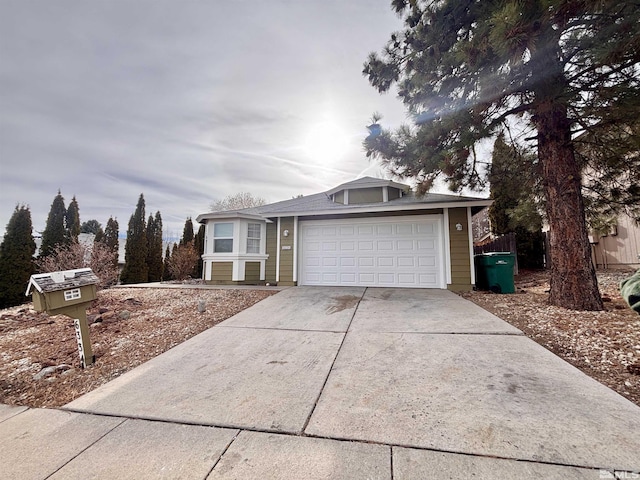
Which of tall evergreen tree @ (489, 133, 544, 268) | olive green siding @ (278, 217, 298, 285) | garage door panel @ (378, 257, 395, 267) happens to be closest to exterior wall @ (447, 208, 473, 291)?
tall evergreen tree @ (489, 133, 544, 268)

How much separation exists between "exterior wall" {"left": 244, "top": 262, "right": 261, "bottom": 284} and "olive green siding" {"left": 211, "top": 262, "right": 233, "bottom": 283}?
1.64 ft

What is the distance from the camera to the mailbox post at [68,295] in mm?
2941

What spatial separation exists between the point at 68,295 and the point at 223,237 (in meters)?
6.22

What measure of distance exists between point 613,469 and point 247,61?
7.97 m

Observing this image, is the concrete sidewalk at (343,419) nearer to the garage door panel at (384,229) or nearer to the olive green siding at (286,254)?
the garage door panel at (384,229)

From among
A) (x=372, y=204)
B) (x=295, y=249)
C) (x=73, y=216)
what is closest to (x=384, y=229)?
(x=372, y=204)

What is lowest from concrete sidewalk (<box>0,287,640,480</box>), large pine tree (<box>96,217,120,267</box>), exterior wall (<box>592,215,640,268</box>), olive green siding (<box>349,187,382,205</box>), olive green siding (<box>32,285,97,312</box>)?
concrete sidewalk (<box>0,287,640,480</box>)

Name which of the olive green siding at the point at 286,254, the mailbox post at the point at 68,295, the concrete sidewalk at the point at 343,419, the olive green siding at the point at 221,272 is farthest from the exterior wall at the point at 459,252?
the mailbox post at the point at 68,295

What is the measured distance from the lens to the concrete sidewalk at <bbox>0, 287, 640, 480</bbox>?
5.09 ft

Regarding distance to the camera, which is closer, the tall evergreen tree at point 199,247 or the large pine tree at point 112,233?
the large pine tree at point 112,233

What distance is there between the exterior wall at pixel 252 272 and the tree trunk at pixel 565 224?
25.3 feet

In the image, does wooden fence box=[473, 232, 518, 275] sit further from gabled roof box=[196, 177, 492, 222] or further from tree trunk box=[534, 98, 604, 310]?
tree trunk box=[534, 98, 604, 310]

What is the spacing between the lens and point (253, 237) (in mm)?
9289

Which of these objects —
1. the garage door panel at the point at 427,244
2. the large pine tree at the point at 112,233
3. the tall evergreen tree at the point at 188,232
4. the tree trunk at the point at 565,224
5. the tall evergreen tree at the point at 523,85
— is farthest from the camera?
the tall evergreen tree at the point at 188,232
